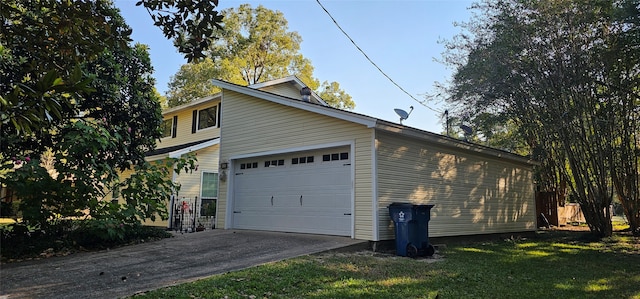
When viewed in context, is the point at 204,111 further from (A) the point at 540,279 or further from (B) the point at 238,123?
Answer: (A) the point at 540,279

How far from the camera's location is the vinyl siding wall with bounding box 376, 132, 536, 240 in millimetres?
8492

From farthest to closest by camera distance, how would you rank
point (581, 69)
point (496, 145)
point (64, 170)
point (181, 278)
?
point (496, 145) → point (581, 69) → point (64, 170) → point (181, 278)

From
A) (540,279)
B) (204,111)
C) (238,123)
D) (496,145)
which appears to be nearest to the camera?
(540,279)

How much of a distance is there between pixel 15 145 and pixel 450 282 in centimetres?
848

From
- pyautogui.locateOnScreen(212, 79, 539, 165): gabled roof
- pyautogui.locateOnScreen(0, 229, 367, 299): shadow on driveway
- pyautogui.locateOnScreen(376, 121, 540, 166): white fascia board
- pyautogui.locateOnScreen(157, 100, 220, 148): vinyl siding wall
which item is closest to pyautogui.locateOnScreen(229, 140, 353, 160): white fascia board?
pyautogui.locateOnScreen(212, 79, 539, 165): gabled roof

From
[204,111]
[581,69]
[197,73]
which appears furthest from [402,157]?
[197,73]

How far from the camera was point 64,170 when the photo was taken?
24.8 feet

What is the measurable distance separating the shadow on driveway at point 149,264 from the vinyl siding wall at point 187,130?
663 centimetres

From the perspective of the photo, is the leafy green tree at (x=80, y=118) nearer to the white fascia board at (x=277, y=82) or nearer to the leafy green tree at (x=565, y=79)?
the white fascia board at (x=277, y=82)

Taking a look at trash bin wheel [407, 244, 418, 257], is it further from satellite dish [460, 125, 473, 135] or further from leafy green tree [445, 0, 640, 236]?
satellite dish [460, 125, 473, 135]

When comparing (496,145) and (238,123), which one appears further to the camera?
(496,145)

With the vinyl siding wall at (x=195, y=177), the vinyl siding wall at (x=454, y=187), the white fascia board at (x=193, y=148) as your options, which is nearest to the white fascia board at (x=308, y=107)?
the vinyl siding wall at (x=454, y=187)

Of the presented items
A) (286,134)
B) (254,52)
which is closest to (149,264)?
(286,134)

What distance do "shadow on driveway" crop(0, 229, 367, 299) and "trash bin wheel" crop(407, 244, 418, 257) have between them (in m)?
0.89
